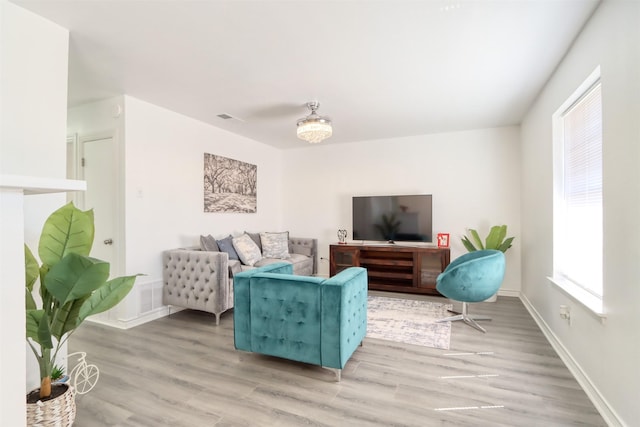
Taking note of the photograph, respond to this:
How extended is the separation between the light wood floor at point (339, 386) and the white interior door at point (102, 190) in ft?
3.21

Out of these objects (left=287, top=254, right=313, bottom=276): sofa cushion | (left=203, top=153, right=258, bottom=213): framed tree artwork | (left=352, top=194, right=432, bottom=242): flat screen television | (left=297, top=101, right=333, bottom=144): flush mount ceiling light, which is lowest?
(left=287, top=254, right=313, bottom=276): sofa cushion

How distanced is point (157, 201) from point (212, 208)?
855 mm

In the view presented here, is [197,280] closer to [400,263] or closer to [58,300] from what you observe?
[58,300]

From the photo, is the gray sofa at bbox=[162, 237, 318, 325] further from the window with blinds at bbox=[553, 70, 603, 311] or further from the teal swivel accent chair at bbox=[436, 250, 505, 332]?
the window with blinds at bbox=[553, 70, 603, 311]

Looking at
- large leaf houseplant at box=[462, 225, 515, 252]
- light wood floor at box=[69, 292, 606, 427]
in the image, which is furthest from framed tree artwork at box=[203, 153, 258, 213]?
large leaf houseplant at box=[462, 225, 515, 252]

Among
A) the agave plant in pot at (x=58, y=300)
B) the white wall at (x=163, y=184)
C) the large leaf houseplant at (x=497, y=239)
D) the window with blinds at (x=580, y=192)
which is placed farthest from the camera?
the large leaf houseplant at (x=497, y=239)

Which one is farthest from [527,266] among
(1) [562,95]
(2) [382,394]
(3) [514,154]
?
(2) [382,394]

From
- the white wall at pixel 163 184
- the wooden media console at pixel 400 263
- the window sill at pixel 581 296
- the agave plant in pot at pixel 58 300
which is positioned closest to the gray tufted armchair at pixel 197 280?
the white wall at pixel 163 184

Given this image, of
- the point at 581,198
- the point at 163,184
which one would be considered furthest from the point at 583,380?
the point at 163,184

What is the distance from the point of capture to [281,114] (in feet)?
12.7

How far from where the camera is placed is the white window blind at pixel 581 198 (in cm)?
214

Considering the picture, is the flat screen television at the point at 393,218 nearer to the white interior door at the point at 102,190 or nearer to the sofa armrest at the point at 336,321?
the sofa armrest at the point at 336,321

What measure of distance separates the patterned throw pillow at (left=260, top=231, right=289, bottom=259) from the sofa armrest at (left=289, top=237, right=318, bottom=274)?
396mm

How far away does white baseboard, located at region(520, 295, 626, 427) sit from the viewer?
5.66 feet
